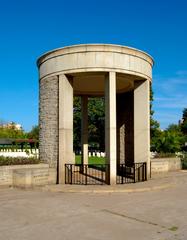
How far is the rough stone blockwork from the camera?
16.1 metres

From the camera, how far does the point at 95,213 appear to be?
959 cm

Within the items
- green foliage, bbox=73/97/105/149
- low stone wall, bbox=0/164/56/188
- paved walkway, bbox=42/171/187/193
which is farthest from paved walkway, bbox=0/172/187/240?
green foliage, bbox=73/97/105/149

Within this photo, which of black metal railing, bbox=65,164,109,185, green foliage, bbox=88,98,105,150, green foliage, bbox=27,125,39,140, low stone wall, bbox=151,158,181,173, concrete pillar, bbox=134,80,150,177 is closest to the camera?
black metal railing, bbox=65,164,109,185

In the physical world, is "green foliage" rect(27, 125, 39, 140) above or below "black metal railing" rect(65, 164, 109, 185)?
above

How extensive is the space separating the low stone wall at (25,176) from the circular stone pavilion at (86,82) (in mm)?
353

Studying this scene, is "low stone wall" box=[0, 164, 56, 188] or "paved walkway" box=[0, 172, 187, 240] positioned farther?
"low stone wall" box=[0, 164, 56, 188]

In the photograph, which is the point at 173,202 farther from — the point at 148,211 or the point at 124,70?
the point at 124,70

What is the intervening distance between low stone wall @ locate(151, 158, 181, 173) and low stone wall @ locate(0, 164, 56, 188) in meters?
7.09

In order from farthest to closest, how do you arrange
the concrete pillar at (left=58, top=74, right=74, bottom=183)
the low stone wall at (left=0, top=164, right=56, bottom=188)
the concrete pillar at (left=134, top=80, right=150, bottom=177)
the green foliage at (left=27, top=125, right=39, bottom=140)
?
1. the green foliage at (left=27, top=125, right=39, bottom=140)
2. the concrete pillar at (left=134, top=80, right=150, bottom=177)
3. the concrete pillar at (left=58, top=74, right=74, bottom=183)
4. the low stone wall at (left=0, top=164, right=56, bottom=188)

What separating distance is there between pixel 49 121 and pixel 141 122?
4.98m

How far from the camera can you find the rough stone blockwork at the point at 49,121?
1608 centimetres

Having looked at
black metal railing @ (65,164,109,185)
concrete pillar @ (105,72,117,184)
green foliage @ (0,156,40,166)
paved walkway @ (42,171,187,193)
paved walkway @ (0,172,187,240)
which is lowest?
paved walkway @ (0,172,187,240)

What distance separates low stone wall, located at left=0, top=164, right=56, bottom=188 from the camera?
14.1 meters

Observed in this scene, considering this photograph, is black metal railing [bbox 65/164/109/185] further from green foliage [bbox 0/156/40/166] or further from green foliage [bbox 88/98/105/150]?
green foliage [bbox 88/98/105/150]
